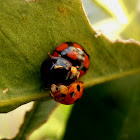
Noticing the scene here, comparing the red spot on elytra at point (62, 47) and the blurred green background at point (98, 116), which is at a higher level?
the red spot on elytra at point (62, 47)

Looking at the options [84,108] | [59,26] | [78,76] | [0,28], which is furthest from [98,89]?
[0,28]

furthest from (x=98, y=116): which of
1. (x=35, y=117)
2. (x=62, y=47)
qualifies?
(x=62, y=47)

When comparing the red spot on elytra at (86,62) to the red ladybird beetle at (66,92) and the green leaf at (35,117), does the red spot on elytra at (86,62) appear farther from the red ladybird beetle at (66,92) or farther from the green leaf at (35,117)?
the green leaf at (35,117)

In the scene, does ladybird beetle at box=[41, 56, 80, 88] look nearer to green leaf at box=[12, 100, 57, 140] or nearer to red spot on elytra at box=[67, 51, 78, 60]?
red spot on elytra at box=[67, 51, 78, 60]

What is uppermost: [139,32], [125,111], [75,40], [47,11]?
[47,11]

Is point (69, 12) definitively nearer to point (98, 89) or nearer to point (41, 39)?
point (41, 39)

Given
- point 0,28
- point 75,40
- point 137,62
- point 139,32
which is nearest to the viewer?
point 0,28

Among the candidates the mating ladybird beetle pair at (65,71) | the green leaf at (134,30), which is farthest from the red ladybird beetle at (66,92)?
the green leaf at (134,30)
